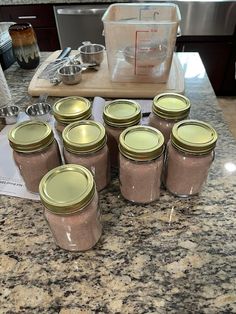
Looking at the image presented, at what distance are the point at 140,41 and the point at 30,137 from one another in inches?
18.4

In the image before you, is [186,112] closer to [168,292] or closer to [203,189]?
[203,189]

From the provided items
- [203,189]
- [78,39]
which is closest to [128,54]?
[203,189]

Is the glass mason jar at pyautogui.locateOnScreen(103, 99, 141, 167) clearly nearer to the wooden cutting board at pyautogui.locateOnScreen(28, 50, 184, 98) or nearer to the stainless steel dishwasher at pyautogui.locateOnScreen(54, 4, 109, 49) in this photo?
the wooden cutting board at pyautogui.locateOnScreen(28, 50, 184, 98)

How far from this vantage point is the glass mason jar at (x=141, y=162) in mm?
436

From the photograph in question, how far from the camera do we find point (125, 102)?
0.56 meters

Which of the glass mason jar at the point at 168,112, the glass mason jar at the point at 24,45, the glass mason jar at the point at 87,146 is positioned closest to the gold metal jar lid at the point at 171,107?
the glass mason jar at the point at 168,112

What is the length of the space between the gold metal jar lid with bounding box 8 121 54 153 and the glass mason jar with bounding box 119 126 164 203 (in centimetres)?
13

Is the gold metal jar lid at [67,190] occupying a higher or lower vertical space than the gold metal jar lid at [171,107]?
lower

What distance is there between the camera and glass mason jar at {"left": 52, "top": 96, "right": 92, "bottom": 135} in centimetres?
53

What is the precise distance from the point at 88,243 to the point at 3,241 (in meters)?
0.15

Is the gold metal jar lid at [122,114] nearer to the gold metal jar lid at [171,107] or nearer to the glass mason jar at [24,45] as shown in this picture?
the gold metal jar lid at [171,107]

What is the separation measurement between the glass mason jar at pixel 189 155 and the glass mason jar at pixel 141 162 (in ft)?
0.09

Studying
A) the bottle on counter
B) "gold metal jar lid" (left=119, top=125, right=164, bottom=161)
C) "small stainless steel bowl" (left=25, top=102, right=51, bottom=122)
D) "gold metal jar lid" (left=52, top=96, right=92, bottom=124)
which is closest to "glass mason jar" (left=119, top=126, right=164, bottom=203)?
"gold metal jar lid" (left=119, top=125, right=164, bottom=161)

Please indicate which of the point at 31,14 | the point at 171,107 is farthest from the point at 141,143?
the point at 31,14
